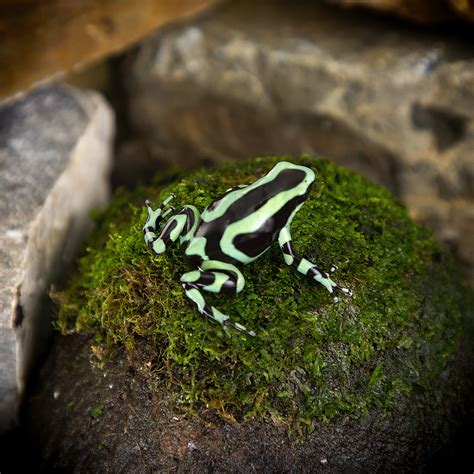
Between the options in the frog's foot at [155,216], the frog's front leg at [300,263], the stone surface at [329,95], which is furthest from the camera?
the stone surface at [329,95]

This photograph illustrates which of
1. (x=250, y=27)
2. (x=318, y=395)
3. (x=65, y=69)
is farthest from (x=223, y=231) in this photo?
(x=250, y=27)

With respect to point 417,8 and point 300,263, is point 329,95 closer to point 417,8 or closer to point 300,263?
point 417,8

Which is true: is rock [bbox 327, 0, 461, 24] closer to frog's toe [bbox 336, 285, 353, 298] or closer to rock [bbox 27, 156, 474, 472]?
rock [bbox 27, 156, 474, 472]

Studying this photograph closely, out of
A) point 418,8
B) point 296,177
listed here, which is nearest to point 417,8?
point 418,8

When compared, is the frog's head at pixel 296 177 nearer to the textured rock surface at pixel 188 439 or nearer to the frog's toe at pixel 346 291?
the frog's toe at pixel 346 291

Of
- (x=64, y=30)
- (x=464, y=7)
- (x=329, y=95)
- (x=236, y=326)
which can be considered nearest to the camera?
(x=236, y=326)

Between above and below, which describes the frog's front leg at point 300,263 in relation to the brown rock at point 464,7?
below

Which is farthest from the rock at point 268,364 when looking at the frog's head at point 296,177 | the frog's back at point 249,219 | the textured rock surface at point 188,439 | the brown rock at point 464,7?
the brown rock at point 464,7
